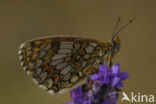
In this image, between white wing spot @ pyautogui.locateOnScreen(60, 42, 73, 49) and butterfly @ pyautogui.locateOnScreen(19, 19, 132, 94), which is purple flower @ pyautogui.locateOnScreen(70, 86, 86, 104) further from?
white wing spot @ pyautogui.locateOnScreen(60, 42, 73, 49)

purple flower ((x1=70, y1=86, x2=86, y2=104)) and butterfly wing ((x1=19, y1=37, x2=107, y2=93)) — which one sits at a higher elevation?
butterfly wing ((x1=19, y1=37, x2=107, y2=93))

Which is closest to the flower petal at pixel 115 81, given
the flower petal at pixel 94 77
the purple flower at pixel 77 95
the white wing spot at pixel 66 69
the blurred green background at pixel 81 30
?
the flower petal at pixel 94 77

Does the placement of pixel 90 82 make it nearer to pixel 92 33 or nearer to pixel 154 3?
pixel 92 33

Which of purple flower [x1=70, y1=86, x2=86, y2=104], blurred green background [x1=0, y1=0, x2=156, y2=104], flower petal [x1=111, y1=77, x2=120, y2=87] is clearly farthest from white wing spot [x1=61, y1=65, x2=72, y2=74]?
blurred green background [x1=0, y1=0, x2=156, y2=104]

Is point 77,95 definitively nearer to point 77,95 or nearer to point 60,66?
point 77,95

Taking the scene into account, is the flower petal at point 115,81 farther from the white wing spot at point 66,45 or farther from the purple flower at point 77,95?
the white wing spot at point 66,45

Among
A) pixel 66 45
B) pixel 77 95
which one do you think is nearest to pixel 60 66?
pixel 66 45
